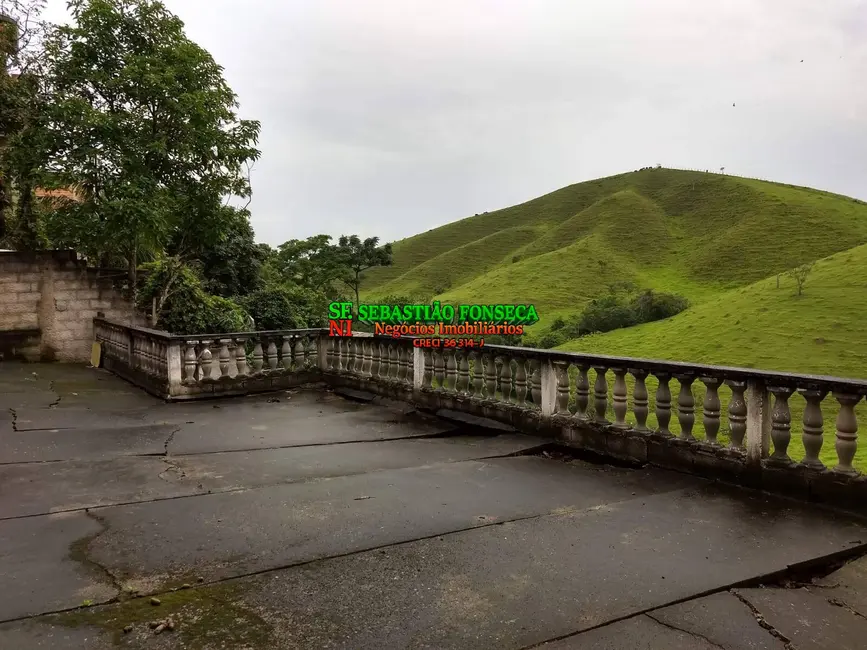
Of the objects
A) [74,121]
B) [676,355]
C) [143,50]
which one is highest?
[143,50]

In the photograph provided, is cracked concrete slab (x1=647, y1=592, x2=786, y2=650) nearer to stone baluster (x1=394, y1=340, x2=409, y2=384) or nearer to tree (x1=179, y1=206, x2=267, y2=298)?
stone baluster (x1=394, y1=340, x2=409, y2=384)

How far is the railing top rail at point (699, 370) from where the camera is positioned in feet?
13.0

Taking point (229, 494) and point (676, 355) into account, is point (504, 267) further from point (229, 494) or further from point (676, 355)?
point (229, 494)

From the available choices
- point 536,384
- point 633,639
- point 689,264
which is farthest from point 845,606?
point 689,264

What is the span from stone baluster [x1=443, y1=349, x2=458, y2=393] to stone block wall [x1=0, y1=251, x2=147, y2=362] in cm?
921

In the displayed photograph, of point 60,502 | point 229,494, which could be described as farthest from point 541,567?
point 60,502

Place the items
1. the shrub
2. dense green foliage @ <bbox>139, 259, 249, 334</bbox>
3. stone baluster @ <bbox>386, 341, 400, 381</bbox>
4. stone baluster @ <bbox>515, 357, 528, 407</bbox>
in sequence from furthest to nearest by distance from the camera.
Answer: the shrub < dense green foliage @ <bbox>139, 259, 249, 334</bbox> < stone baluster @ <bbox>386, 341, 400, 381</bbox> < stone baluster @ <bbox>515, 357, 528, 407</bbox>

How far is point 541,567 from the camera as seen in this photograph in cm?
308

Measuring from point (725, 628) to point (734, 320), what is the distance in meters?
36.8

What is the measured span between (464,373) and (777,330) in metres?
31.1

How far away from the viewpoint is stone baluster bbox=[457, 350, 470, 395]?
7.20m

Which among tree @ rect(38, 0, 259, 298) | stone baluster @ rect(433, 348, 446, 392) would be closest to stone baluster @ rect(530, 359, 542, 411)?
stone baluster @ rect(433, 348, 446, 392)

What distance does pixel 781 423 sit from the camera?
13.8ft

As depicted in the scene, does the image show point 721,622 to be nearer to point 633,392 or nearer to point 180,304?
point 633,392
